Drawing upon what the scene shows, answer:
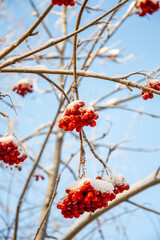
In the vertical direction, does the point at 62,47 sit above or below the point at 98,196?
above

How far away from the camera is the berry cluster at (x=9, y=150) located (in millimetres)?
1501

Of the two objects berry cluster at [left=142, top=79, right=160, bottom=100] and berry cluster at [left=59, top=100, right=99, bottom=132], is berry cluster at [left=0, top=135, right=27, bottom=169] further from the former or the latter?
berry cluster at [left=142, top=79, right=160, bottom=100]

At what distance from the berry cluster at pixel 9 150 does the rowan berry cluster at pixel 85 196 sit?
1.32 ft

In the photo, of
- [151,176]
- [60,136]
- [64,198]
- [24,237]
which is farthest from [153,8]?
[24,237]

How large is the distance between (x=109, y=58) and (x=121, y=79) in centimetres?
370

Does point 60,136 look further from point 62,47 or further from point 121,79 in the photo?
point 121,79

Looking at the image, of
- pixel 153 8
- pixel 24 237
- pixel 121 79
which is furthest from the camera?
pixel 24 237

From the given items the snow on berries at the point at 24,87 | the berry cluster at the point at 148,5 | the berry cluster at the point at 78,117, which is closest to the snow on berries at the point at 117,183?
the berry cluster at the point at 78,117

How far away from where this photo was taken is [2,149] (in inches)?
59.6

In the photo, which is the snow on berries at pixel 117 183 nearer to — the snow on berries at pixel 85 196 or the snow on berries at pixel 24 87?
the snow on berries at pixel 85 196

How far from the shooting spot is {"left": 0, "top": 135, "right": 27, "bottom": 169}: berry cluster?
150 cm

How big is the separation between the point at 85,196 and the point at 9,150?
55 cm

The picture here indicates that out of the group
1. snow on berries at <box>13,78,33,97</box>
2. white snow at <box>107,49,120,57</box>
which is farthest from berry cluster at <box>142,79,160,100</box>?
white snow at <box>107,49,120,57</box>

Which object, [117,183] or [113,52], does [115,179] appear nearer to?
[117,183]
